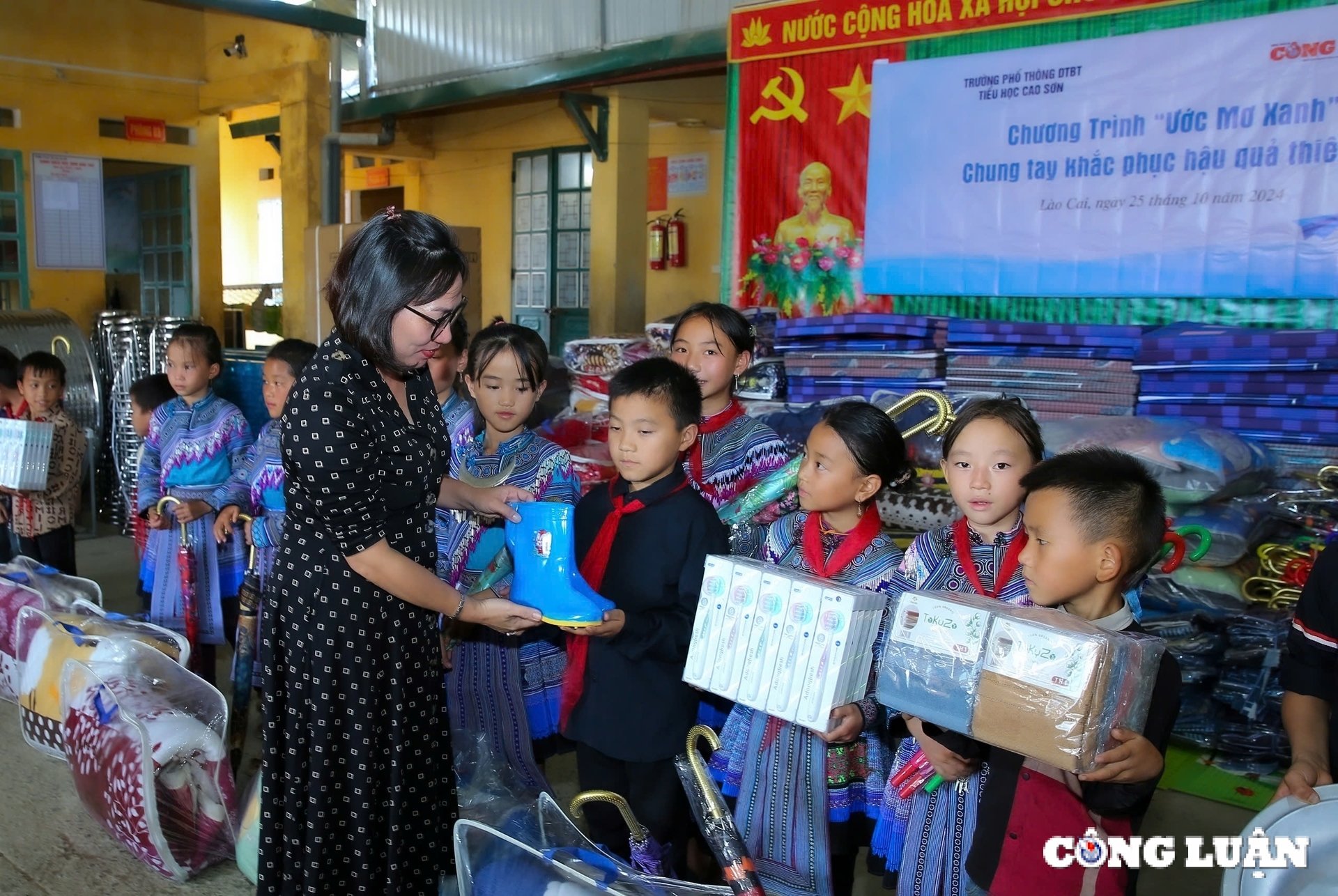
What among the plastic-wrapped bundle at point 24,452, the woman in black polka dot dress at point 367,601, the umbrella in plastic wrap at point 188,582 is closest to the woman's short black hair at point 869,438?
the woman in black polka dot dress at point 367,601

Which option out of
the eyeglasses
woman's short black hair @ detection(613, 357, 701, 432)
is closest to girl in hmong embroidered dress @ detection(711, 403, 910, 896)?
woman's short black hair @ detection(613, 357, 701, 432)

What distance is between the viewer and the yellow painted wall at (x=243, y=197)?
1262cm

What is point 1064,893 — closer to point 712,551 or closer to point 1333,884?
point 1333,884

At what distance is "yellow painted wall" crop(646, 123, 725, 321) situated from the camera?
26.8 ft

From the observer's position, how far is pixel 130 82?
27.3 ft

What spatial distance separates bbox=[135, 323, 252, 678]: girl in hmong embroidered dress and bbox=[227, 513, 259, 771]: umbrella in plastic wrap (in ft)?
2.07

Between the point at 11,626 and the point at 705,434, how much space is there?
266 centimetres

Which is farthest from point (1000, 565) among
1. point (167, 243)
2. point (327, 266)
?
point (167, 243)

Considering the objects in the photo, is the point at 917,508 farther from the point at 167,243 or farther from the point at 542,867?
the point at 167,243

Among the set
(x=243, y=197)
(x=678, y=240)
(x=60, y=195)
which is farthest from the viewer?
(x=243, y=197)

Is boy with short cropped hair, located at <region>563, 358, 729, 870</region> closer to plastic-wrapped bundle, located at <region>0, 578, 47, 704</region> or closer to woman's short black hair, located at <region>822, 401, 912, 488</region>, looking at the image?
woman's short black hair, located at <region>822, 401, 912, 488</region>

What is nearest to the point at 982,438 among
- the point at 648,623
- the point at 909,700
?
the point at 909,700

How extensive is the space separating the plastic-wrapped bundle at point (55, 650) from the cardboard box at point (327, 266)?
9.09 ft

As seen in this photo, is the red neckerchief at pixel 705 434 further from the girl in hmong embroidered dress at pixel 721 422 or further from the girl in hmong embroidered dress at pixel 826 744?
the girl in hmong embroidered dress at pixel 826 744
